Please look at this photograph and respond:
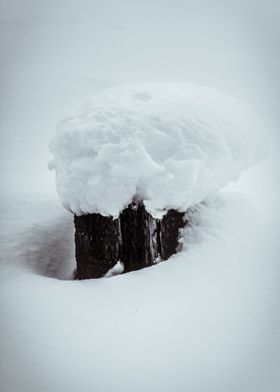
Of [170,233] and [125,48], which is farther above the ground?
[125,48]

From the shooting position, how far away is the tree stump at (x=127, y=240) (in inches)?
57.7

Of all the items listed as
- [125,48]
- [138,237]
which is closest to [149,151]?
[138,237]

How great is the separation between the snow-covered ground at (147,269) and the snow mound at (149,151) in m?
0.19

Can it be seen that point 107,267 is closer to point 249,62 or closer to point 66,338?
point 66,338

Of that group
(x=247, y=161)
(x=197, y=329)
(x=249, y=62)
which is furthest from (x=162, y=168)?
(x=249, y=62)

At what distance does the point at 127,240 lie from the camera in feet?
4.86

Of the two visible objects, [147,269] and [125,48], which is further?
[125,48]

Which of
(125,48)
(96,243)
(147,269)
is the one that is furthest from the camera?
(125,48)

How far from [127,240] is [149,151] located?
0.33 meters

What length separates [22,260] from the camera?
1.65 metres

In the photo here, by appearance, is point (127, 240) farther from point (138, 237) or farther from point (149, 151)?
point (149, 151)

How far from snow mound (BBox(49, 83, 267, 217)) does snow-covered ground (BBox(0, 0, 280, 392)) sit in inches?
7.7

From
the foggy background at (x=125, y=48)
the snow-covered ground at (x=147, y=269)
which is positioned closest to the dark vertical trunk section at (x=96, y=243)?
the snow-covered ground at (x=147, y=269)

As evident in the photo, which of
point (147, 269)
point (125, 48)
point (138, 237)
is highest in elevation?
point (125, 48)
